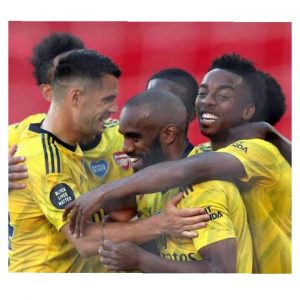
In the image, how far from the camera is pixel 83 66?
3.31 m

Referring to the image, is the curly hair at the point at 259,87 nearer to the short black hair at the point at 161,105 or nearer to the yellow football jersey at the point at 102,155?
the short black hair at the point at 161,105

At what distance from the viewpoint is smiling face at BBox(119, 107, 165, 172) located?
326 centimetres

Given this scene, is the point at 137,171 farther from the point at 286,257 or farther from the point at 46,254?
the point at 286,257

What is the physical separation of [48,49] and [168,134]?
2.77 ft

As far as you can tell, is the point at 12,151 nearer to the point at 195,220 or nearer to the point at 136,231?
the point at 136,231

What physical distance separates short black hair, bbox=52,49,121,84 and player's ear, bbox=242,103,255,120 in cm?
75

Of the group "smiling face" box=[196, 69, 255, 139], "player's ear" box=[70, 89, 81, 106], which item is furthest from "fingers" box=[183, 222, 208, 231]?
"player's ear" box=[70, 89, 81, 106]

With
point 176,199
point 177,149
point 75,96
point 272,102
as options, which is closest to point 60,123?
point 75,96

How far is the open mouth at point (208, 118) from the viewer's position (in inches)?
130

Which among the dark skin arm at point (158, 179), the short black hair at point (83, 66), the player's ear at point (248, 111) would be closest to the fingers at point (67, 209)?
the dark skin arm at point (158, 179)

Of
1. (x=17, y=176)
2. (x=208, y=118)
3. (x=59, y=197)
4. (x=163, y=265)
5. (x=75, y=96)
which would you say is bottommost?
(x=163, y=265)

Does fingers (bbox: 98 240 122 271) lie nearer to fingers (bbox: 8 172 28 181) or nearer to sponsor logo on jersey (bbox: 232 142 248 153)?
fingers (bbox: 8 172 28 181)

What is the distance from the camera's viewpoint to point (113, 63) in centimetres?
334

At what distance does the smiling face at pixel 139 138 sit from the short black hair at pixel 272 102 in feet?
2.03
